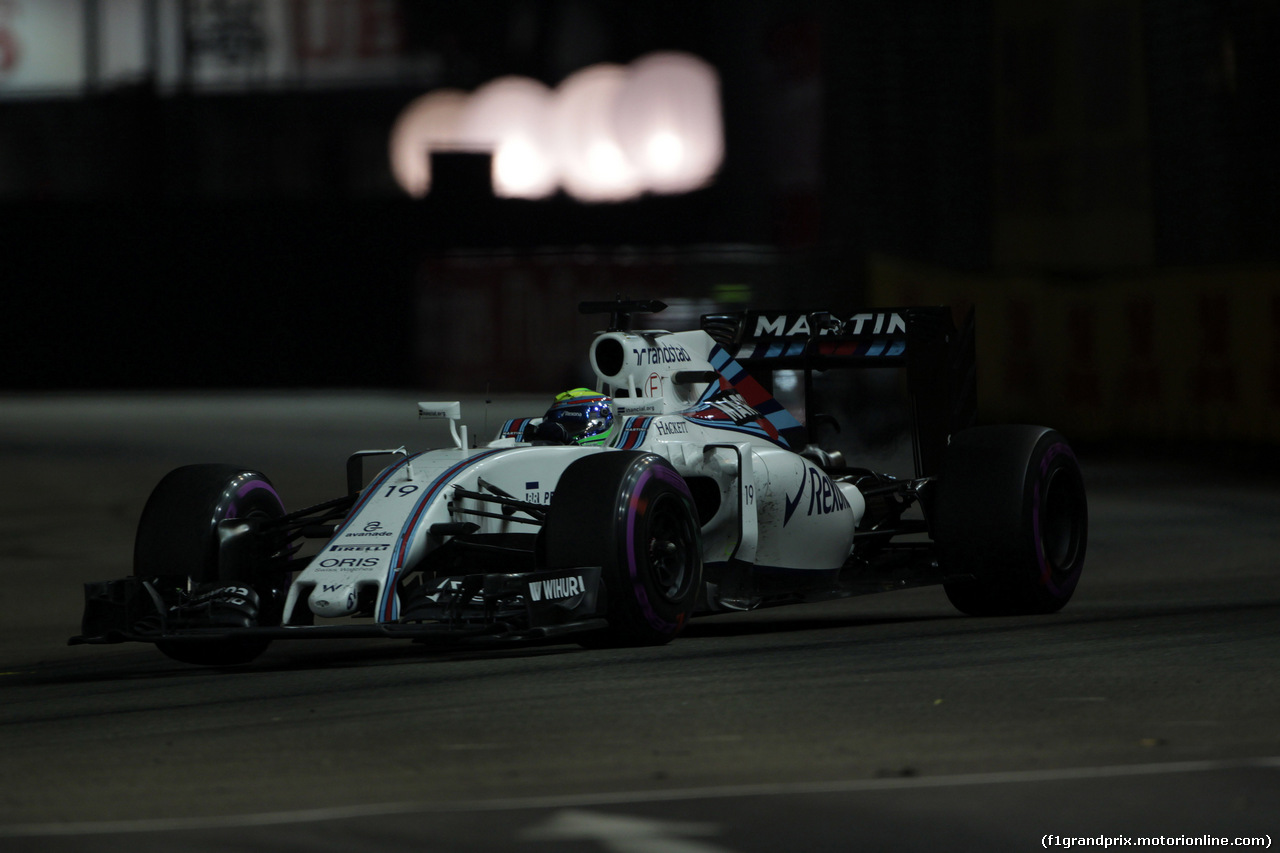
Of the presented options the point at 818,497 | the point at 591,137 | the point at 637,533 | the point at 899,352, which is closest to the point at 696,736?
the point at 637,533

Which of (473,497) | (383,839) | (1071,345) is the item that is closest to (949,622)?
(473,497)

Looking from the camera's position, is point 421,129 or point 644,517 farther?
point 421,129

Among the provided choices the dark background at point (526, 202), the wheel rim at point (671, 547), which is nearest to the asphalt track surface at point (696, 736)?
the wheel rim at point (671, 547)

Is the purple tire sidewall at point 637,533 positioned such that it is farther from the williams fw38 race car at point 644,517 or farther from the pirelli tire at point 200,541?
the pirelli tire at point 200,541

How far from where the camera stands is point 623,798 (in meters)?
5.91

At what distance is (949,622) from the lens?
1084 cm

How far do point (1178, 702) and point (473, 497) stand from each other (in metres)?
3.27

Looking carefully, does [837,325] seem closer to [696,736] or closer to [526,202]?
[696,736]

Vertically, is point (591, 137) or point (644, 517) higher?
point (591, 137)

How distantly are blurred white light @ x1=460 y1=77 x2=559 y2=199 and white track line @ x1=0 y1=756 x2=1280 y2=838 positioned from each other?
39385mm

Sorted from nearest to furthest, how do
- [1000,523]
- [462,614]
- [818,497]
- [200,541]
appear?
[462,614] < [200,541] < [818,497] < [1000,523]

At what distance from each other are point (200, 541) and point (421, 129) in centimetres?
3729

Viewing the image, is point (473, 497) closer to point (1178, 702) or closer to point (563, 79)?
point (1178, 702)

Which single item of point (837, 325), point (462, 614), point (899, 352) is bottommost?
point (462, 614)
